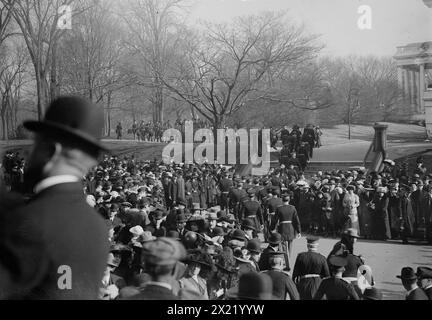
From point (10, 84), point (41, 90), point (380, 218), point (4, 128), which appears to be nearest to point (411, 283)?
point (380, 218)

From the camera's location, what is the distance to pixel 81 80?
6520mm

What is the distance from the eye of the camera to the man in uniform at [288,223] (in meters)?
6.14

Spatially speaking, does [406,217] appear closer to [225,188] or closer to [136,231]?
[225,188]

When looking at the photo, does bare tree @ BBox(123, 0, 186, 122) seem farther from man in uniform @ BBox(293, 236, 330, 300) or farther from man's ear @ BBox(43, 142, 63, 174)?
man's ear @ BBox(43, 142, 63, 174)

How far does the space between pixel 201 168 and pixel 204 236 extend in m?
1.82

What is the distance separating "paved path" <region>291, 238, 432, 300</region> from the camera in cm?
515

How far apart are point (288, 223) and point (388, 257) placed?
3.69 ft

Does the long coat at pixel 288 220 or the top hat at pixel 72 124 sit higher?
the top hat at pixel 72 124

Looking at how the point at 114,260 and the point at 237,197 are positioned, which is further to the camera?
the point at 237,197

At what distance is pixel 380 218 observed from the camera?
23.9ft

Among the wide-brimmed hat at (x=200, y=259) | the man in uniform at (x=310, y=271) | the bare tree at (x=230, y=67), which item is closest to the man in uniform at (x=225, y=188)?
the bare tree at (x=230, y=67)

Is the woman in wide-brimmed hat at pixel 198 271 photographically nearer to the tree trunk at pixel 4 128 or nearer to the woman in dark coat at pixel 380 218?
the tree trunk at pixel 4 128
